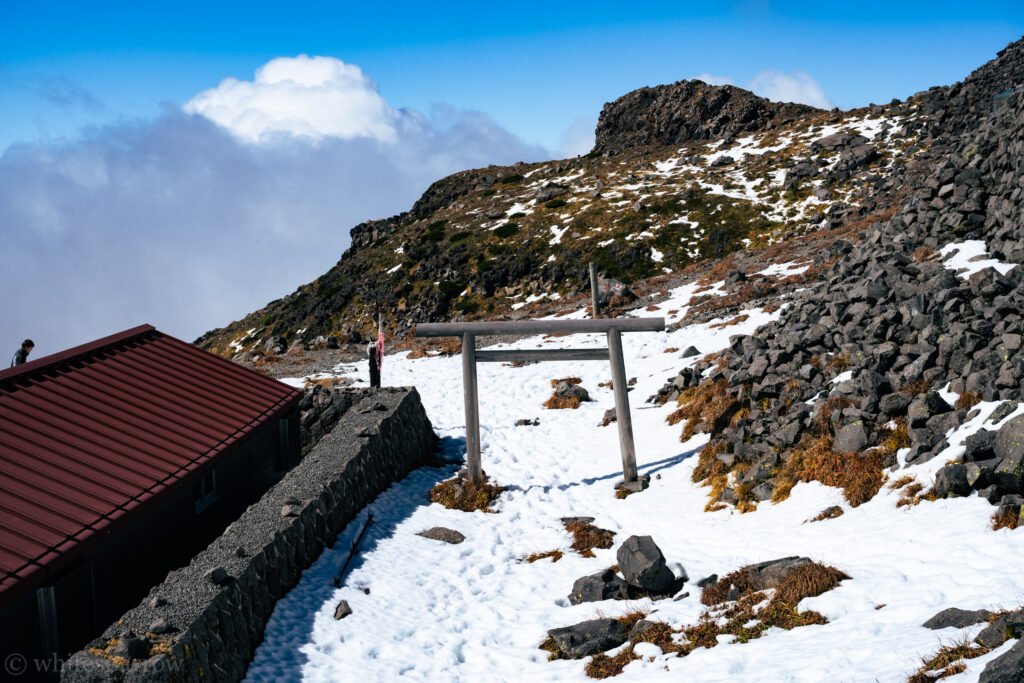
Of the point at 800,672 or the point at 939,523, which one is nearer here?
the point at 800,672

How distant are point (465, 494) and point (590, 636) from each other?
676 centimetres

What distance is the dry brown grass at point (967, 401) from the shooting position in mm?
11062

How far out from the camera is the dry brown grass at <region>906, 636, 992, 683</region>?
5.66m

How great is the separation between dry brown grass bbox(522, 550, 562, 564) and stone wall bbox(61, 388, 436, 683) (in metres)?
3.70

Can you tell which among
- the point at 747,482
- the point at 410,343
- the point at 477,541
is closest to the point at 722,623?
the point at 747,482

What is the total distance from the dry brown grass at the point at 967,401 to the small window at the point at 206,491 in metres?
Result: 14.0

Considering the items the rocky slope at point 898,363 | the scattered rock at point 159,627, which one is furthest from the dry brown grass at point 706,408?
the scattered rock at point 159,627

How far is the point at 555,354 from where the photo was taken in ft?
52.4

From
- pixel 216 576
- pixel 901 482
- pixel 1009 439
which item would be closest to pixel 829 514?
pixel 901 482

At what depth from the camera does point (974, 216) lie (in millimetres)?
17047

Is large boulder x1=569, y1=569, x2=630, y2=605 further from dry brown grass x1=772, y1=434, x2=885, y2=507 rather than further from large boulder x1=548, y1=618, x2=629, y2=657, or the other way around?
dry brown grass x1=772, y1=434, x2=885, y2=507

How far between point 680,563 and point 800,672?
4.31m

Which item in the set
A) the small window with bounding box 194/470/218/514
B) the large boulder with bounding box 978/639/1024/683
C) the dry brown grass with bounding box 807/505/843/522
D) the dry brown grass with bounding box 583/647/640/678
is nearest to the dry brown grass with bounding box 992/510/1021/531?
the dry brown grass with bounding box 807/505/843/522

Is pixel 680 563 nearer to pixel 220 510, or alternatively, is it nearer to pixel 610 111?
pixel 220 510
